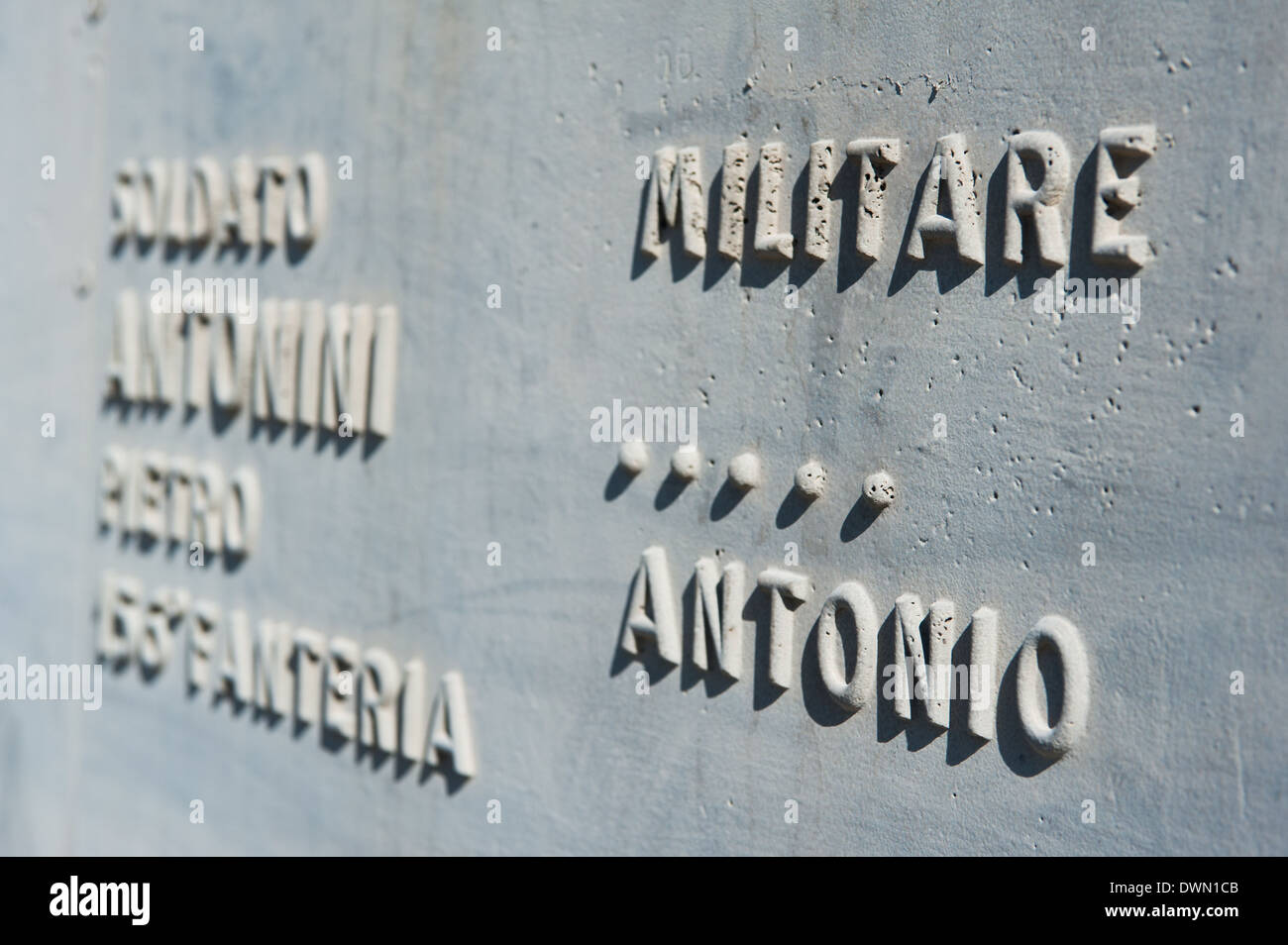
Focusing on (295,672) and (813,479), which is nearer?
(813,479)

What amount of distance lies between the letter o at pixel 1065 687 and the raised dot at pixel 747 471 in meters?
0.66

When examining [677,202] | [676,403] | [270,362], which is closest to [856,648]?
[676,403]

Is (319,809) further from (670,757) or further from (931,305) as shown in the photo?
(931,305)

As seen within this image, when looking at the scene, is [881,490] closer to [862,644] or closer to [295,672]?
[862,644]

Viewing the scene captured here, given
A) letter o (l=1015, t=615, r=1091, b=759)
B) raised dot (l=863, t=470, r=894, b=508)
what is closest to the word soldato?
raised dot (l=863, t=470, r=894, b=508)

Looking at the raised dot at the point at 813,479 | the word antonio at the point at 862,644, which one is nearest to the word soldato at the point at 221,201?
the word antonio at the point at 862,644

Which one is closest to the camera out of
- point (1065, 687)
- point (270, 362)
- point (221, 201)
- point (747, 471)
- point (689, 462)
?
point (1065, 687)

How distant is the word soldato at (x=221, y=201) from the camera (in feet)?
11.1

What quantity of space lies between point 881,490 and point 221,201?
229 cm

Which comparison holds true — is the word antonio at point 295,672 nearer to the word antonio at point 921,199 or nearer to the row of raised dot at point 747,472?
the row of raised dot at point 747,472

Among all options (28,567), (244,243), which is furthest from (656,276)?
(28,567)

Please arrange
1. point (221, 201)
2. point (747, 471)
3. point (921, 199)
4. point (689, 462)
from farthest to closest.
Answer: point (221, 201) < point (689, 462) < point (747, 471) < point (921, 199)

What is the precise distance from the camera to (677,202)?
269 cm

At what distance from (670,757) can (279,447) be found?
61.2 inches
